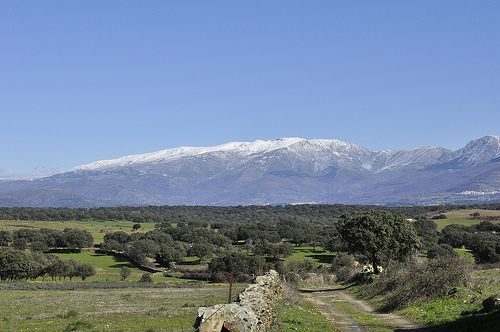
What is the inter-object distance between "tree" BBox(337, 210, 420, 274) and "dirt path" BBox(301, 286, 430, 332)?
22.8 ft

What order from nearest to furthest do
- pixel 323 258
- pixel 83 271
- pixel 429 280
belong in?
pixel 429 280
pixel 83 271
pixel 323 258

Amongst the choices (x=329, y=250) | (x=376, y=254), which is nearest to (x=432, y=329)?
(x=376, y=254)

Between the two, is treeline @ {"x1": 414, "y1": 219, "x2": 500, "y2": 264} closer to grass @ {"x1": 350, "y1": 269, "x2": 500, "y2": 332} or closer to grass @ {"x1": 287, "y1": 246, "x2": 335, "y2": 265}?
grass @ {"x1": 287, "y1": 246, "x2": 335, "y2": 265}

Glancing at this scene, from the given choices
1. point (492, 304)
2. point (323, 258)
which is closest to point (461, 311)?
point (492, 304)

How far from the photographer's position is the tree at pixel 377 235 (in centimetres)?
4728

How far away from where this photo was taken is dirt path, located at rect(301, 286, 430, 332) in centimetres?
2286

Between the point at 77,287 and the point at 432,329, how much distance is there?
5509 centimetres

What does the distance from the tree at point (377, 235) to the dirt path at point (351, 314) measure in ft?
22.8

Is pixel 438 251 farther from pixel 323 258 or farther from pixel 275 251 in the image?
pixel 275 251

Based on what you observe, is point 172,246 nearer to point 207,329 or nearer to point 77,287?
point 77,287

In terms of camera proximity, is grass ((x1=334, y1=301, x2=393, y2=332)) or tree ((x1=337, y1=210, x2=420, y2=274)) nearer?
grass ((x1=334, y1=301, x2=393, y2=332))

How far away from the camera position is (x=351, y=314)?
28688 mm

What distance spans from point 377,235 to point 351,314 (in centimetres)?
2025

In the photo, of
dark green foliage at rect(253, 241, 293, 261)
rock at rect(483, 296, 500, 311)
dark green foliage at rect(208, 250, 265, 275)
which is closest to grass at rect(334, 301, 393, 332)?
rock at rect(483, 296, 500, 311)
